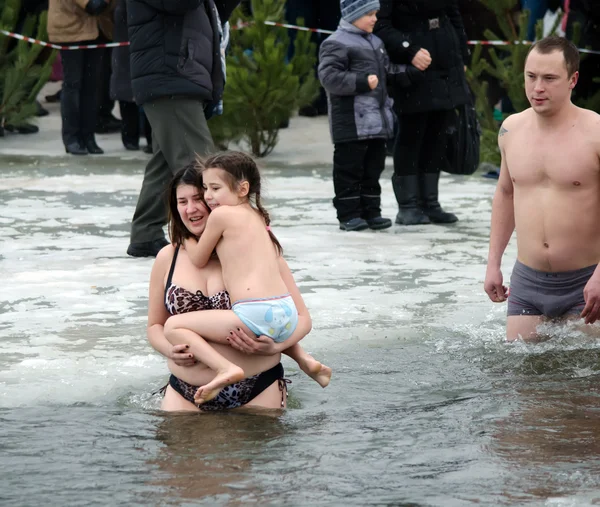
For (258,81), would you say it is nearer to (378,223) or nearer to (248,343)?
(378,223)

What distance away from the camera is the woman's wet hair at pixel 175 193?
15.5 ft

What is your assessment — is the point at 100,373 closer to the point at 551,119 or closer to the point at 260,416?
the point at 260,416

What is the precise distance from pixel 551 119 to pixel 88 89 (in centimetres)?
846

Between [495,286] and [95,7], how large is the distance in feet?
27.2

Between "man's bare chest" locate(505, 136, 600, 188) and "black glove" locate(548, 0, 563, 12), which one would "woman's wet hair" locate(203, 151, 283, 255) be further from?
"black glove" locate(548, 0, 563, 12)

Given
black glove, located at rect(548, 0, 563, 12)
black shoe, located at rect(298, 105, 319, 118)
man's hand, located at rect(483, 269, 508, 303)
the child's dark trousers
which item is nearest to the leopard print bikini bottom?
man's hand, located at rect(483, 269, 508, 303)

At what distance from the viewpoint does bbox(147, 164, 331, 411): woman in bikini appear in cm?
458

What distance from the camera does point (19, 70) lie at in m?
13.5

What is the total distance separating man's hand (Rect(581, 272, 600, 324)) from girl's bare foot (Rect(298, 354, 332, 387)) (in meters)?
1.16

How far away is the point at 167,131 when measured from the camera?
7.52m

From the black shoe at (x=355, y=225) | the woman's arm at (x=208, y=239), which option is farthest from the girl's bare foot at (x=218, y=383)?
the black shoe at (x=355, y=225)

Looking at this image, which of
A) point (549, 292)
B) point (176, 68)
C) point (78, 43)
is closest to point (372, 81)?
point (176, 68)

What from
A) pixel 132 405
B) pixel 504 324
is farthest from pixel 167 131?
pixel 132 405

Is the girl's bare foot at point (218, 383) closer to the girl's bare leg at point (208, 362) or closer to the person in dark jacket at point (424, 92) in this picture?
the girl's bare leg at point (208, 362)
